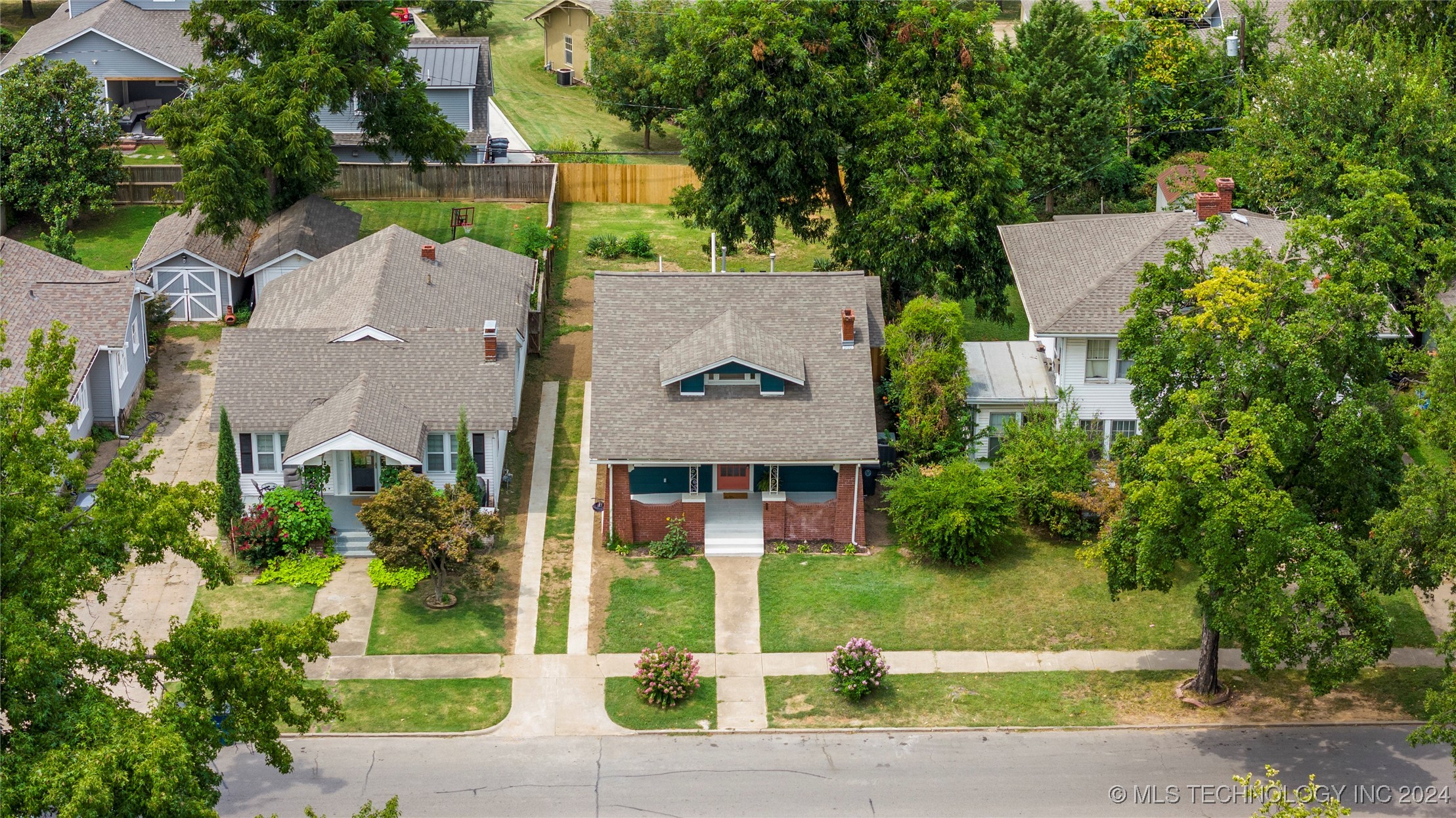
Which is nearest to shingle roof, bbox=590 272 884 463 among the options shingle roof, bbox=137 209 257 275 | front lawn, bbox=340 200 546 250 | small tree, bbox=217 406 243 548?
small tree, bbox=217 406 243 548

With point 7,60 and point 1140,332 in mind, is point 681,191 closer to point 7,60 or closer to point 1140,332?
point 1140,332

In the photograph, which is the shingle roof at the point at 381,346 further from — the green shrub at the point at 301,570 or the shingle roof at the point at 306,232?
the green shrub at the point at 301,570

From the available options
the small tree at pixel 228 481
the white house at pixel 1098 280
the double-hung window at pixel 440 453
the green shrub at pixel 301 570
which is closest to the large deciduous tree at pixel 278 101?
the small tree at pixel 228 481

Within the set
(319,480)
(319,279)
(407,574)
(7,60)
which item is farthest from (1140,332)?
(7,60)

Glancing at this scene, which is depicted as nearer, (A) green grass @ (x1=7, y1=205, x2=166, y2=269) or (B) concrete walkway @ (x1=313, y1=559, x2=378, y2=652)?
(B) concrete walkway @ (x1=313, y1=559, x2=378, y2=652)

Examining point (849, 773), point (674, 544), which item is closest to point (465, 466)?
point (674, 544)

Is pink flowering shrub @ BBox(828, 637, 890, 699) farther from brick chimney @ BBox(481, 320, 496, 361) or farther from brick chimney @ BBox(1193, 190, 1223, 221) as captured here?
brick chimney @ BBox(1193, 190, 1223, 221)
